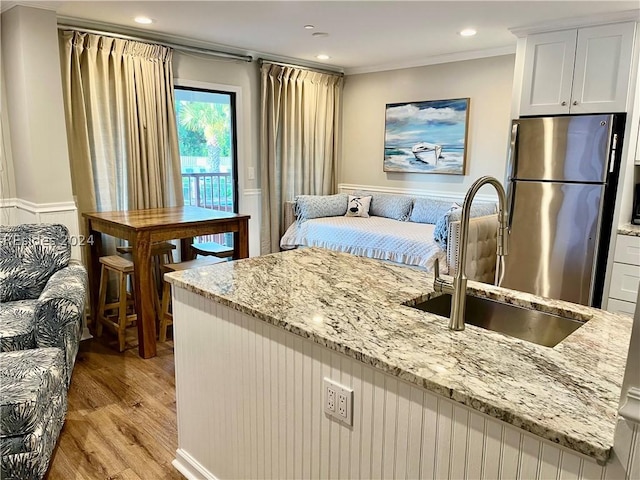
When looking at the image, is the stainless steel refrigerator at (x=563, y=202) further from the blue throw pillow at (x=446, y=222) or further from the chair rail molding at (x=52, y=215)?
the chair rail molding at (x=52, y=215)

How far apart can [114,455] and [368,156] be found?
4376 mm

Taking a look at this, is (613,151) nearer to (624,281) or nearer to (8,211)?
(624,281)

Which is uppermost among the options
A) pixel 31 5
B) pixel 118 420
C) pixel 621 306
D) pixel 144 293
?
pixel 31 5

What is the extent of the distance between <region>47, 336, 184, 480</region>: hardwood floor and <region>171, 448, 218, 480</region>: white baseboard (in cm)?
4

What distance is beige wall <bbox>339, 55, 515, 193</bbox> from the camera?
4.63 metres

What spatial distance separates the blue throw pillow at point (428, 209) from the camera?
4.91 meters

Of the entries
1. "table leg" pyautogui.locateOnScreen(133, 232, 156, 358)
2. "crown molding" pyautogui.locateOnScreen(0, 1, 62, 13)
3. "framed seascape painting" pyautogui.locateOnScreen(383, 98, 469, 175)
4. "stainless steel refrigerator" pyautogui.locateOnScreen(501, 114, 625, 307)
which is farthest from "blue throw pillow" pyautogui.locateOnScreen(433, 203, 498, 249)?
"crown molding" pyautogui.locateOnScreen(0, 1, 62, 13)

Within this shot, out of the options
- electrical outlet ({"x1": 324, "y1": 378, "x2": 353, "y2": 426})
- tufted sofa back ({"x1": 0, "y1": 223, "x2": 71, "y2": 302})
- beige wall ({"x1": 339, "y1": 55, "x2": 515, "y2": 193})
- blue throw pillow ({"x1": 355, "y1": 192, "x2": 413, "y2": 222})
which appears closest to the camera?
electrical outlet ({"x1": 324, "y1": 378, "x2": 353, "y2": 426})

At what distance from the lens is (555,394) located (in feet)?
3.28

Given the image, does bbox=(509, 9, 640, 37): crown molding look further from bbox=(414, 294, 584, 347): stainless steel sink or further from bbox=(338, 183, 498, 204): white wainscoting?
bbox=(414, 294, 584, 347): stainless steel sink

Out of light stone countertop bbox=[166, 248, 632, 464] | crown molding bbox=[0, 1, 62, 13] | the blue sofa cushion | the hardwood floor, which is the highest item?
crown molding bbox=[0, 1, 62, 13]

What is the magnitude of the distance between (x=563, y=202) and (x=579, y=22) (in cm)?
132

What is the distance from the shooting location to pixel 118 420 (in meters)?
2.49

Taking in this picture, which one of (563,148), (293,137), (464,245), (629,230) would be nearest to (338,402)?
(464,245)
